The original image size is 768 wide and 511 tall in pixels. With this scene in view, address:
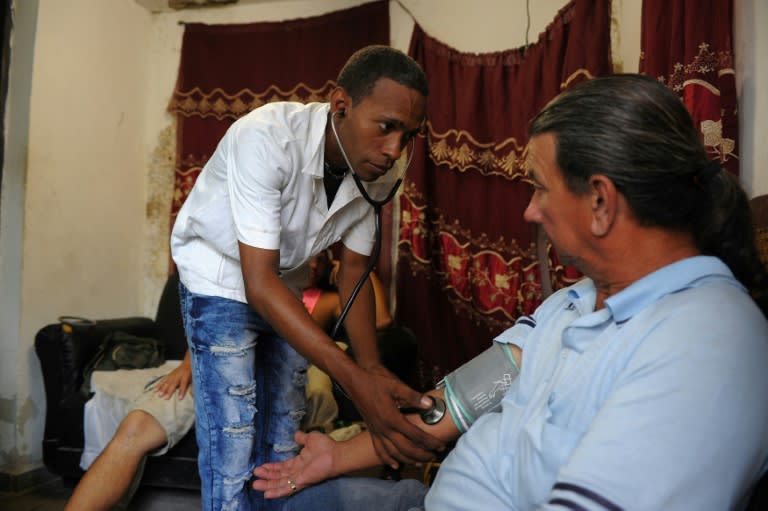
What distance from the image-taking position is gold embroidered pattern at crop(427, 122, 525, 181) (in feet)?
9.67

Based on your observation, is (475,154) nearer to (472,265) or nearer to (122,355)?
(472,265)

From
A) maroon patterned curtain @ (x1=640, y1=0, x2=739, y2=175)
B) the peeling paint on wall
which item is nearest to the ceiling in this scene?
the peeling paint on wall

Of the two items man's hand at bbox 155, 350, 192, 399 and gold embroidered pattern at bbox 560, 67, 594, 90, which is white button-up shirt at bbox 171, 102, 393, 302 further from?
gold embroidered pattern at bbox 560, 67, 594, 90

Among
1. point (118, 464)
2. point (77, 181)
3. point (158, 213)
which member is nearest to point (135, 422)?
point (118, 464)

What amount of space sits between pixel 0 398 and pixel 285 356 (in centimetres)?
190

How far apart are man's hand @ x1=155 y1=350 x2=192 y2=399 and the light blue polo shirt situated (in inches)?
64.3

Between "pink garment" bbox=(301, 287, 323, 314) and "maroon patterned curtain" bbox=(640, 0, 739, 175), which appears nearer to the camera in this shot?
"maroon patterned curtain" bbox=(640, 0, 739, 175)

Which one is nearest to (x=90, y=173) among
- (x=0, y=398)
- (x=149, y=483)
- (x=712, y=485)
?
(x=0, y=398)

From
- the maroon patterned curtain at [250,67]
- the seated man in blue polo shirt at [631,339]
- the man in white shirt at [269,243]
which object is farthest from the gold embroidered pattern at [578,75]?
the seated man in blue polo shirt at [631,339]

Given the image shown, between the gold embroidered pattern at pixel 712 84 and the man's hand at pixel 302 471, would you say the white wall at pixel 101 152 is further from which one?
the man's hand at pixel 302 471

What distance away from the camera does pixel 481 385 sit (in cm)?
109

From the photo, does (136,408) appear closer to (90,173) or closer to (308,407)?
(308,407)

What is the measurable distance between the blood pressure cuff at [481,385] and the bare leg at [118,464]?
57.6 inches

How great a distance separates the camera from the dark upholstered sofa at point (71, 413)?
2.42 metres
